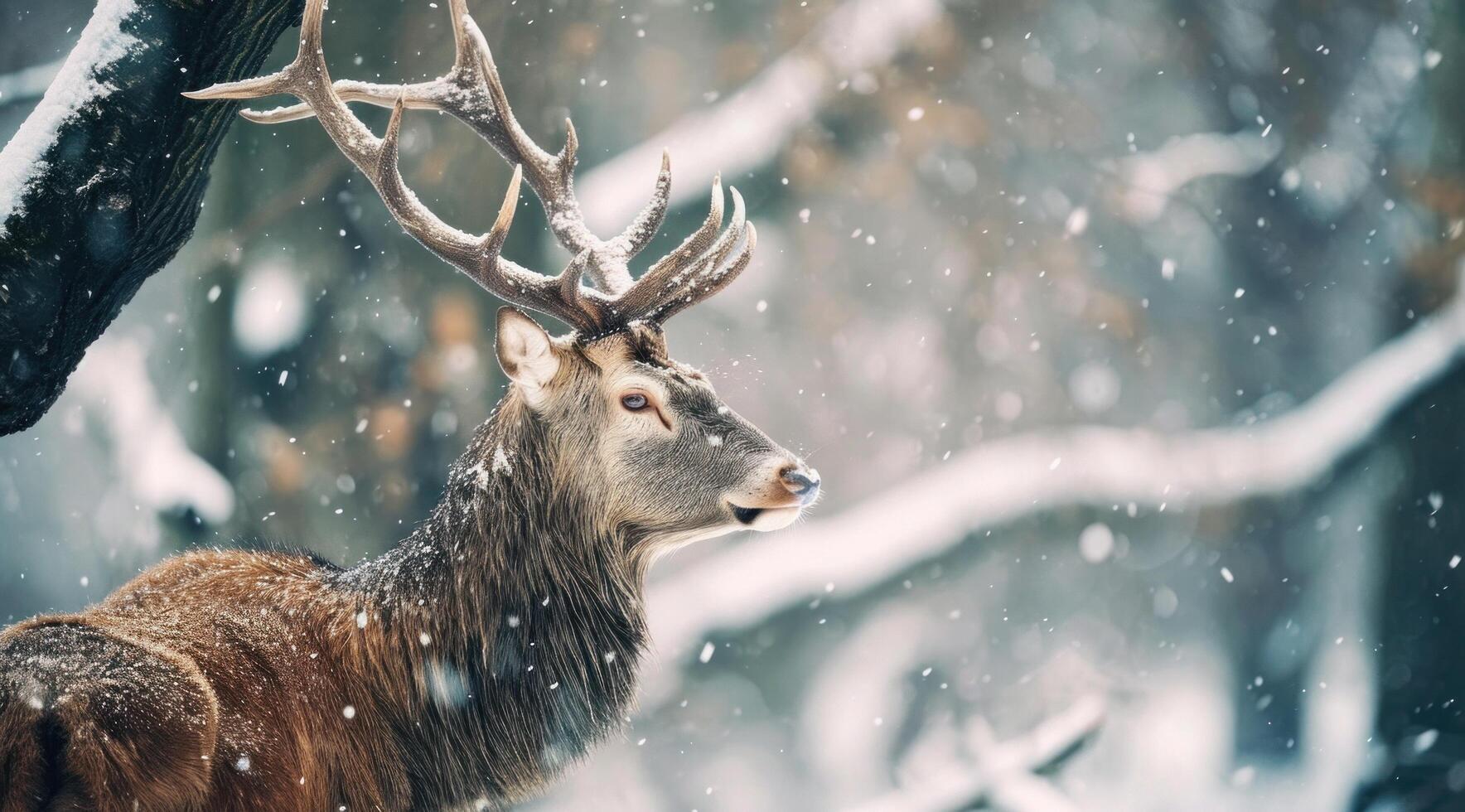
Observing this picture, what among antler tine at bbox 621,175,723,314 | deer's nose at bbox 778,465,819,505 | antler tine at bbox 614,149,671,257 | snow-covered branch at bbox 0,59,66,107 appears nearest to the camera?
deer's nose at bbox 778,465,819,505

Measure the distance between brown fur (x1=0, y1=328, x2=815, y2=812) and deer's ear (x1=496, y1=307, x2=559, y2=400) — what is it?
3 cm

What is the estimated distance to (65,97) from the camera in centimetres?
209

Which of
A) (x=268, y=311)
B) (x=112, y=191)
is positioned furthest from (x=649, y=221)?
(x=268, y=311)

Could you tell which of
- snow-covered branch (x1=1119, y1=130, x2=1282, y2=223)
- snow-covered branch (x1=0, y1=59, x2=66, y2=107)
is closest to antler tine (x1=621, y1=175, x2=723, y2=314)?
snow-covered branch (x1=0, y1=59, x2=66, y2=107)

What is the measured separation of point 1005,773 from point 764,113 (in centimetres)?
333

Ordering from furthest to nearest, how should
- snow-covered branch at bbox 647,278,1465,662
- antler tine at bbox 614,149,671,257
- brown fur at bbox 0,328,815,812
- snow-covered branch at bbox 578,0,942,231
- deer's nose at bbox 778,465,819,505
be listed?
1. snow-covered branch at bbox 647,278,1465,662
2. snow-covered branch at bbox 578,0,942,231
3. antler tine at bbox 614,149,671,257
4. deer's nose at bbox 778,465,819,505
5. brown fur at bbox 0,328,815,812

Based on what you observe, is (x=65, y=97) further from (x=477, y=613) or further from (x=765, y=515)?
(x=765, y=515)

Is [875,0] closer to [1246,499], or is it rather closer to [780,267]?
[780,267]

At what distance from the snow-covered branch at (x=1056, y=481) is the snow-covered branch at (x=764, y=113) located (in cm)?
171

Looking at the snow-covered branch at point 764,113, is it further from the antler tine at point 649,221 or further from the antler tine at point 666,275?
the antler tine at point 666,275

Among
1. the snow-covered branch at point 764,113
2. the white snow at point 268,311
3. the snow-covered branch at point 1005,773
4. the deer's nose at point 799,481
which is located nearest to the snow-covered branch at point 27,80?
the white snow at point 268,311

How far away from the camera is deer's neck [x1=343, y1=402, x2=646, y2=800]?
220cm

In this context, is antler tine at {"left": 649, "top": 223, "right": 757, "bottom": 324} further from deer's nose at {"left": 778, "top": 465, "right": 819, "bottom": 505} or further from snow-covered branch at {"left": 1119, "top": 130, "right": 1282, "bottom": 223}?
snow-covered branch at {"left": 1119, "top": 130, "right": 1282, "bottom": 223}

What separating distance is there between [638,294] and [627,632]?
0.70 m
